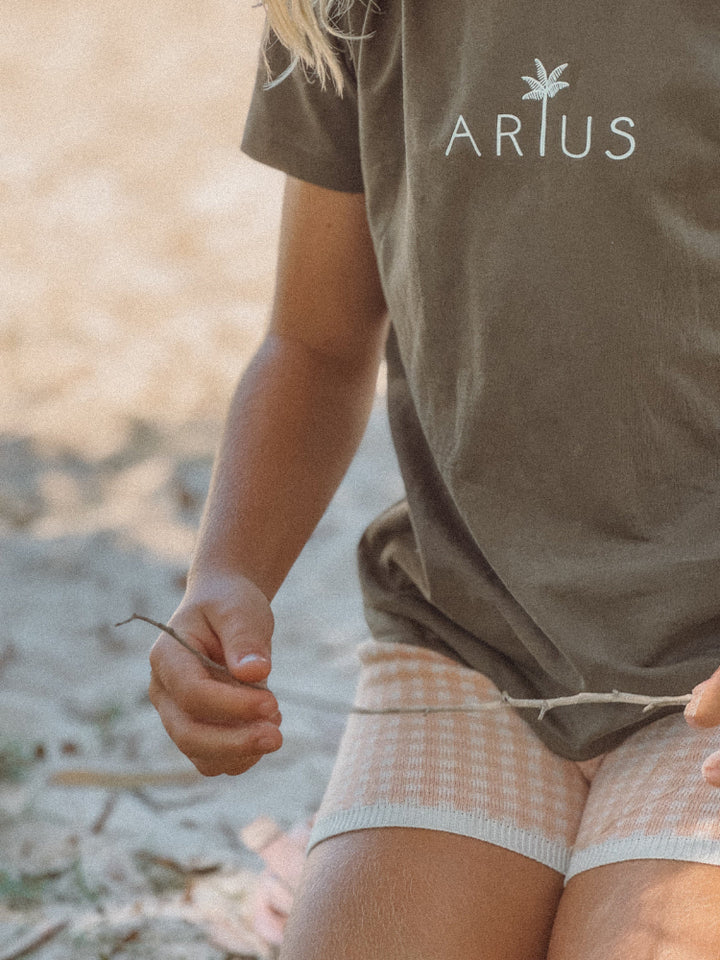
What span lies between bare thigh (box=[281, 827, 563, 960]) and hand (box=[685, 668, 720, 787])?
28cm

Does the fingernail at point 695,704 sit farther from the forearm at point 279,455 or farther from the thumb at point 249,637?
the forearm at point 279,455

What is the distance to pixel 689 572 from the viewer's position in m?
0.89

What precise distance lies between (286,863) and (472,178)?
2.63 ft

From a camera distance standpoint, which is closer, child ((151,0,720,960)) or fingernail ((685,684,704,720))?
fingernail ((685,684,704,720))

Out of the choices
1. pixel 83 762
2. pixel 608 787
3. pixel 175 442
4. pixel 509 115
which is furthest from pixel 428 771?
pixel 175 442

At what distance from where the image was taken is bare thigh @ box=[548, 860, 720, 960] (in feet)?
2.69

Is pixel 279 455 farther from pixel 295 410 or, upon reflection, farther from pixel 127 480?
pixel 127 480

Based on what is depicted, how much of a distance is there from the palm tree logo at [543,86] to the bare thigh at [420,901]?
0.58m

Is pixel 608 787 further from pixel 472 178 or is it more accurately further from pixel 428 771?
pixel 472 178

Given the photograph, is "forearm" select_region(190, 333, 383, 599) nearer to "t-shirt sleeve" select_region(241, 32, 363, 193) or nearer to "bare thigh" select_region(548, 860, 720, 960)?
"t-shirt sleeve" select_region(241, 32, 363, 193)

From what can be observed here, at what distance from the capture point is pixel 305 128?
3.49 feet

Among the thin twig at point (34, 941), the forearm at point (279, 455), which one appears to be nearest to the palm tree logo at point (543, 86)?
the forearm at point (279, 455)

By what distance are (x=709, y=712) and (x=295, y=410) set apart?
524 mm

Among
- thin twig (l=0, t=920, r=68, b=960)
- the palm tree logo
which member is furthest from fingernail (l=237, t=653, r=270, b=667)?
thin twig (l=0, t=920, r=68, b=960)
